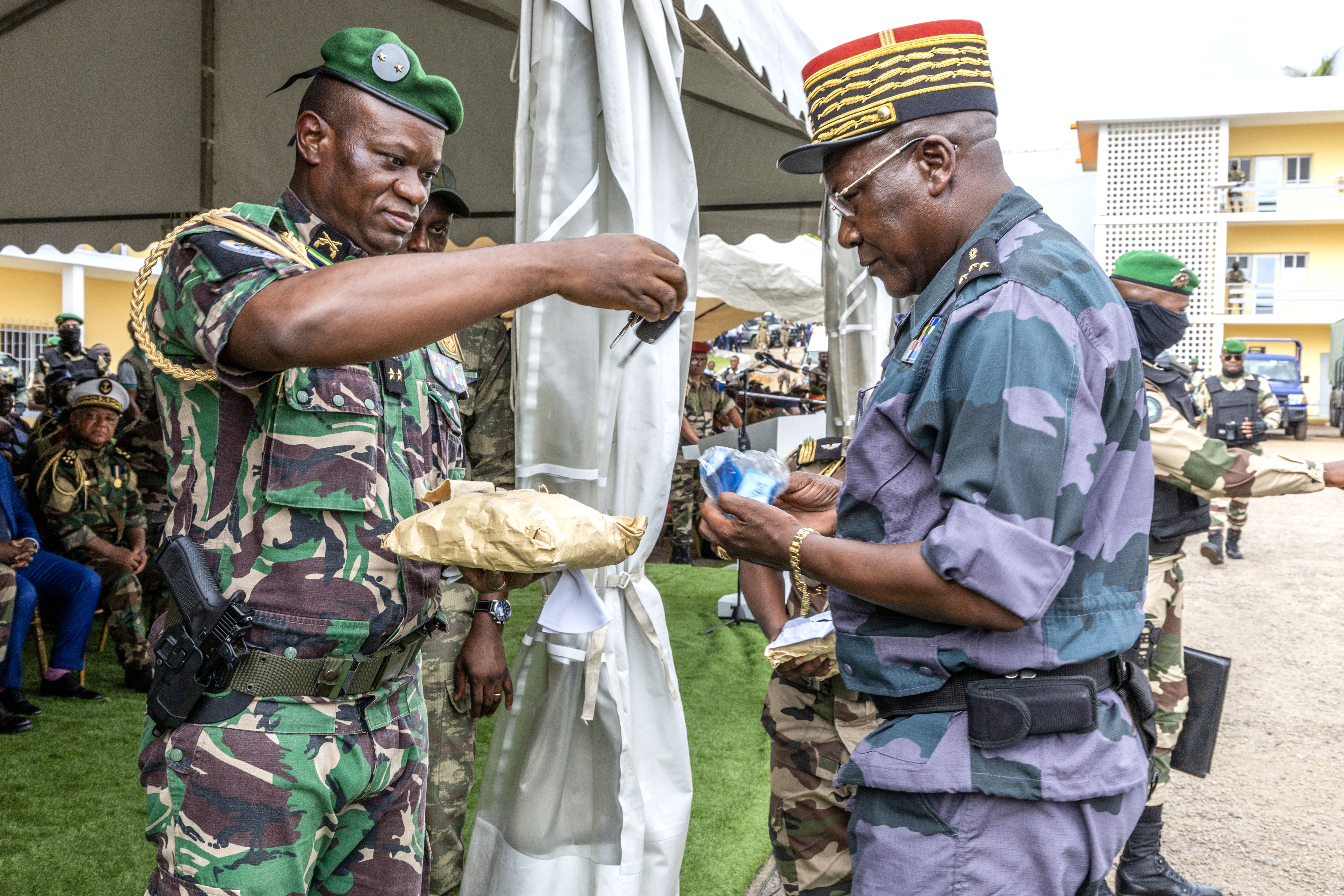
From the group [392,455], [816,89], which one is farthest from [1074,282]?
[392,455]

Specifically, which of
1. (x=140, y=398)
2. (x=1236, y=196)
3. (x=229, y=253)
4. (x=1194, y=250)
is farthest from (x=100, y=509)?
(x=1236, y=196)

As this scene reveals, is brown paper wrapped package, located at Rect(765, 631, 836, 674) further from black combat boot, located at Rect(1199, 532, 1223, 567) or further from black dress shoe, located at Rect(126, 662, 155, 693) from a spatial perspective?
black combat boot, located at Rect(1199, 532, 1223, 567)

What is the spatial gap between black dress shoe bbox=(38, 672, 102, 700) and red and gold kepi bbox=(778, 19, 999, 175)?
5104mm

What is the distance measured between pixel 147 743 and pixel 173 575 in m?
0.31

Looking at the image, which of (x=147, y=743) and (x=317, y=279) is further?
(x=147, y=743)

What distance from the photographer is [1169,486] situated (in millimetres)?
3828

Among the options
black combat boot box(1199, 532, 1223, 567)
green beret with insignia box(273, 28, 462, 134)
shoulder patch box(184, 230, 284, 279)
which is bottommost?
black combat boot box(1199, 532, 1223, 567)

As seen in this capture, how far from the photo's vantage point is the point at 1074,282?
1.43 meters

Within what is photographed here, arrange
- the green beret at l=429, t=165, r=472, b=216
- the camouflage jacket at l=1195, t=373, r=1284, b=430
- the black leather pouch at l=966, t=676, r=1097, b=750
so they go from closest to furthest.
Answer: the black leather pouch at l=966, t=676, r=1097, b=750, the green beret at l=429, t=165, r=472, b=216, the camouflage jacket at l=1195, t=373, r=1284, b=430

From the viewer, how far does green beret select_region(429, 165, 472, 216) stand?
3211 mm

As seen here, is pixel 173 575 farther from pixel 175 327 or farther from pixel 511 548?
pixel 511 548

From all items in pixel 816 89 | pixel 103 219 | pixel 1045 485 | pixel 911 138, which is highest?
pixel 103 219

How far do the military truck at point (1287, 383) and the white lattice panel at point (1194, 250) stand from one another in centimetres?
273

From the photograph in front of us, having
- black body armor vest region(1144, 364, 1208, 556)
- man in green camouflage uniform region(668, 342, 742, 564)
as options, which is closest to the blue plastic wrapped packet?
black body armor vest region(1144, 364, 1208, 556)
